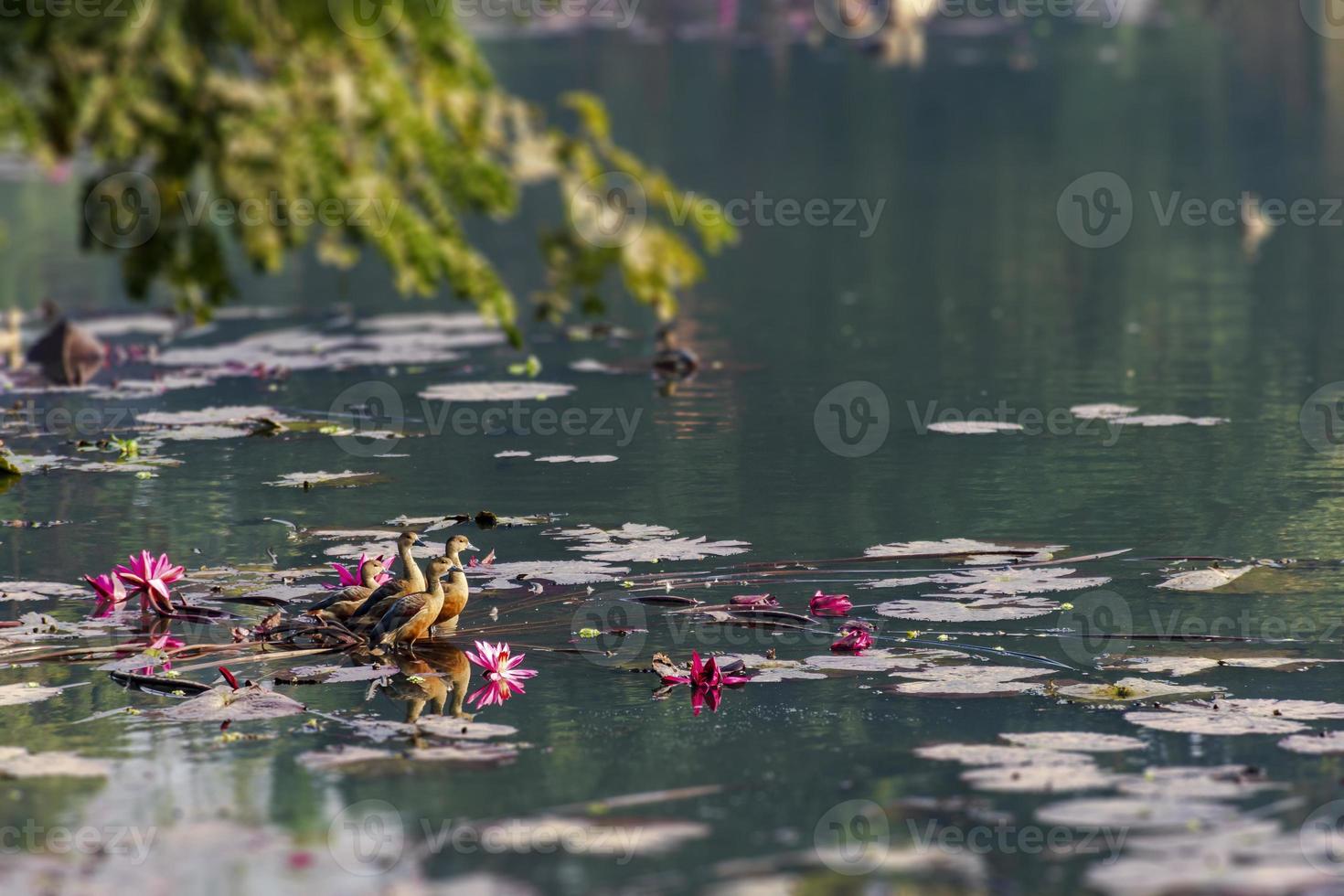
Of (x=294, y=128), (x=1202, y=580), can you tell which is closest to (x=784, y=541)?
(x=1202, y=580)

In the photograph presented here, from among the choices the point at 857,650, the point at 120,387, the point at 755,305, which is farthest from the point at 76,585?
the point at 755,305

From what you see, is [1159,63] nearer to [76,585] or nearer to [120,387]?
[120,387]

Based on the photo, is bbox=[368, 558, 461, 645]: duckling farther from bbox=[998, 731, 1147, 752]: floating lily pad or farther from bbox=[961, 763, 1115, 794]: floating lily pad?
bbox=[961, 763, 1115, 794]: floating lily pad

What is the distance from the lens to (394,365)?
77.0ft

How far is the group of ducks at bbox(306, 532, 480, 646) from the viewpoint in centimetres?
1208

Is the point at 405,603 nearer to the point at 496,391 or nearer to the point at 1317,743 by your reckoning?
the point at 1317,743

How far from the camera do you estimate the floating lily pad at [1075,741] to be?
999 cm

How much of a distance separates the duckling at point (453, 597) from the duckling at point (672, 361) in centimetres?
1019

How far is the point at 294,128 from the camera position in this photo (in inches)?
305

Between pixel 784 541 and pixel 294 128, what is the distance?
7497mm

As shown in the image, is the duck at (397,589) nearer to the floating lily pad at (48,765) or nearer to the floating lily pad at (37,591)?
the floating lily pad at (37,591)

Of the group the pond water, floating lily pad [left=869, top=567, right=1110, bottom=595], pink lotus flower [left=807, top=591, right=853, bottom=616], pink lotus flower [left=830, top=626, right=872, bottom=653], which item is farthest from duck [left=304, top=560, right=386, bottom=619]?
floating lily pad [left=869, top=567, right=1110, bottom=595]

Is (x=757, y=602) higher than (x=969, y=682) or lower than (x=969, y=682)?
higher

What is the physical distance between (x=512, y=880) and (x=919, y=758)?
2.25 metres
